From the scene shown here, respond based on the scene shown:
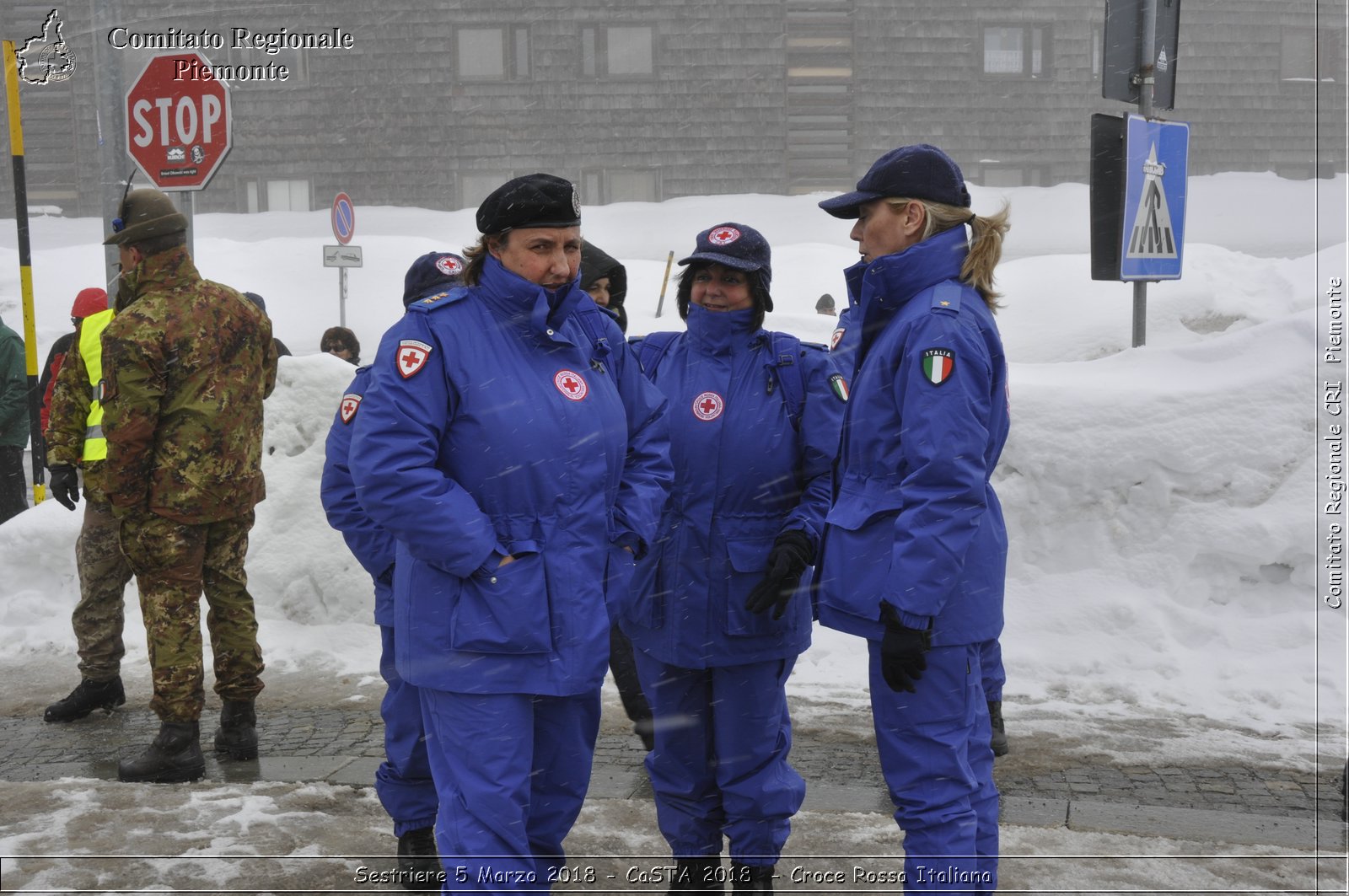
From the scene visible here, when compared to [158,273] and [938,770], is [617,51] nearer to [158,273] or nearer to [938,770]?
Answer: [158,273]

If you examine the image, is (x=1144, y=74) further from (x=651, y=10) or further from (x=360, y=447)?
(x=651, y=10)

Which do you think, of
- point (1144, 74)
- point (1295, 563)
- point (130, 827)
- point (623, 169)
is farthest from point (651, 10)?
point (130, 827)

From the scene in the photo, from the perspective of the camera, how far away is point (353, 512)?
393 cm

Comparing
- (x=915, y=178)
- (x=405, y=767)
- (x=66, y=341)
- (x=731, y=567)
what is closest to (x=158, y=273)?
(x=405, y=767)

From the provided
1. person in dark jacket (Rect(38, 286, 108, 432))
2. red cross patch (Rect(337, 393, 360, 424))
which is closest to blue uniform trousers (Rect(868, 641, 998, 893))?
red cross patch (Rect(337, 393, 360, 424))

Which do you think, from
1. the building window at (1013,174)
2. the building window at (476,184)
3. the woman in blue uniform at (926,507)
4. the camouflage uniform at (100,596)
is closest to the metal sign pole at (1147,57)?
the woman in blue uniform at (926,507)

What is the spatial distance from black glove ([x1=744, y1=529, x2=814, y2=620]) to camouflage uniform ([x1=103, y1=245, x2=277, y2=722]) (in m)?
→ 2.45

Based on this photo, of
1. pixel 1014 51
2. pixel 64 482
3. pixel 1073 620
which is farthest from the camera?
pixel 1014 51

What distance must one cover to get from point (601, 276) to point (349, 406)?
1.33 m

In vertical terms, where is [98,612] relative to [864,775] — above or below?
above

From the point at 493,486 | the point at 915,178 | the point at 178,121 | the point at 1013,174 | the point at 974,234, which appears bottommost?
the point at 493,486

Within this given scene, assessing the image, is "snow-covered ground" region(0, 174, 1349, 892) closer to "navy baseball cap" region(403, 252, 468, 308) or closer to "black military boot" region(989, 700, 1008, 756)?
"black military boot" region(989, 700, 1008, 756)

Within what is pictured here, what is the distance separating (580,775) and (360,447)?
1.00m

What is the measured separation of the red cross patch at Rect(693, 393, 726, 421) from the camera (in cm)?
385
